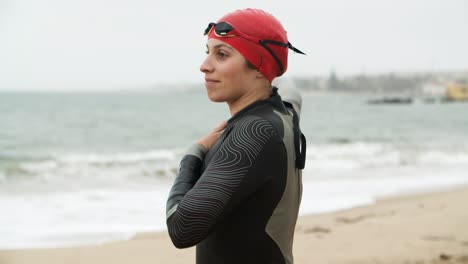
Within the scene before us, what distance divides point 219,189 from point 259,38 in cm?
50

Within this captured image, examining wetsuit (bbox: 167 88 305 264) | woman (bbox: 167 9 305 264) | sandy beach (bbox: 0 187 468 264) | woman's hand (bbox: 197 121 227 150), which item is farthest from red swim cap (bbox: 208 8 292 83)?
sandy beach (bbox: 0 187 468 264)

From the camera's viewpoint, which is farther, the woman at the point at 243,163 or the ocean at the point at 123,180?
the ocean at the point at 123,180

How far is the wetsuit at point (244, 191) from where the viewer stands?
1.52m

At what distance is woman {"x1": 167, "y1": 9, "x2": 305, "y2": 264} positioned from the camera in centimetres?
153

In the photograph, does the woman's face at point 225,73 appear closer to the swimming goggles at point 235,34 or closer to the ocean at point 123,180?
the swimming goggles at point 235,34

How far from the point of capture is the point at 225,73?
5.53 feet

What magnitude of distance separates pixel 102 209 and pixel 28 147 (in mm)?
14281

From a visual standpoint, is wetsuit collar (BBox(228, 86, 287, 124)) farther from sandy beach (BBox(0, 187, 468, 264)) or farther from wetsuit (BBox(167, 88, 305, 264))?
sandy beach (BBox(0, 187, 468, 264))

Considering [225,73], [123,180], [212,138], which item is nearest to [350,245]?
[212,138]

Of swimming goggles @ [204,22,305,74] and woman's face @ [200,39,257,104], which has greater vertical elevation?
swimming goggles @ [204,22,305,74]

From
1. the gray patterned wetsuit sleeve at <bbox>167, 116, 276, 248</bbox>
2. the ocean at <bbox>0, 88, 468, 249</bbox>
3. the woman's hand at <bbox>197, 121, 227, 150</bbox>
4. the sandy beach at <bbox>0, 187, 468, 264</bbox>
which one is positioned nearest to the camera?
the gray patterned wetsuit sleeve at <bbox>167, 116, 276, 248</bbox>

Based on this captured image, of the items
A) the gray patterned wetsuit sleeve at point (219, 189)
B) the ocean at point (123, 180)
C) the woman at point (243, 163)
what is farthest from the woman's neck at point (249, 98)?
the ocean at point (123, 180)

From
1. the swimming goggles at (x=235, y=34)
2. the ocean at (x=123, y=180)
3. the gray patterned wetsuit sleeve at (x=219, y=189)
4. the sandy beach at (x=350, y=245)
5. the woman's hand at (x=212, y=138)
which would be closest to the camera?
the gray patterned wetsuit sleeve at (x=219, y=189)

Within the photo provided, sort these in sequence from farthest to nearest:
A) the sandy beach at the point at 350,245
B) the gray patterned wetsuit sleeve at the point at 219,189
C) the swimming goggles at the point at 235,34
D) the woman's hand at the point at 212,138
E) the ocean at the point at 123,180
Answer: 1. the ocean at the point at 123,180
2. the sandy beach at the point at 350,245
3. the woman's hand at the point at 212,138
4. the swimming goggles at the point at 235,34
5. the gray patterned wetsuit sleeve at the point at 219,189
